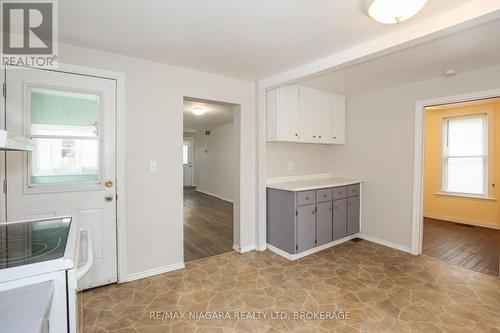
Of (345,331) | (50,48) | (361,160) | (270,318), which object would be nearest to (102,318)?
(270,318)

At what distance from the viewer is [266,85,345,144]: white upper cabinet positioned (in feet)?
11.1

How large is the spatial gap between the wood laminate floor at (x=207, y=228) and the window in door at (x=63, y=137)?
1.63 metres

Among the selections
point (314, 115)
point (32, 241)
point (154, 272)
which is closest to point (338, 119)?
point (314, 115)

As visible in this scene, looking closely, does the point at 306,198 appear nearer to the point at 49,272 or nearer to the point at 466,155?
the point at 49,272

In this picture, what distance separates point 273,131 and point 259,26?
1.59 meters

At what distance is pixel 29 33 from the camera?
2.08m

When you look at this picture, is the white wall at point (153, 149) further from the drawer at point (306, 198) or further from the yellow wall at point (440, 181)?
the yellow wall at point (440, 181)

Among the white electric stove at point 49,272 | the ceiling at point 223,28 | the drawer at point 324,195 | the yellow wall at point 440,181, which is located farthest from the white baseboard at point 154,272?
the yellow wall at point 440,181

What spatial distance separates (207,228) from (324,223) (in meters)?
2.14

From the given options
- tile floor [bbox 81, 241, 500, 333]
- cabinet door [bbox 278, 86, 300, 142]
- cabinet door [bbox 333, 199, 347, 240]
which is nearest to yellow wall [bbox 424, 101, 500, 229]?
tile floor [bbox 81, 241, 500, 333]

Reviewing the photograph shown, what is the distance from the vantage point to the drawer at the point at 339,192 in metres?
3.63

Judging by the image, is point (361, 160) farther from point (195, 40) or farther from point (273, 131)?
point (195, 40)

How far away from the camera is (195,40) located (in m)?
2.22

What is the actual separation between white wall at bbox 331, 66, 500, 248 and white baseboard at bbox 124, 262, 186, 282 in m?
2.89
